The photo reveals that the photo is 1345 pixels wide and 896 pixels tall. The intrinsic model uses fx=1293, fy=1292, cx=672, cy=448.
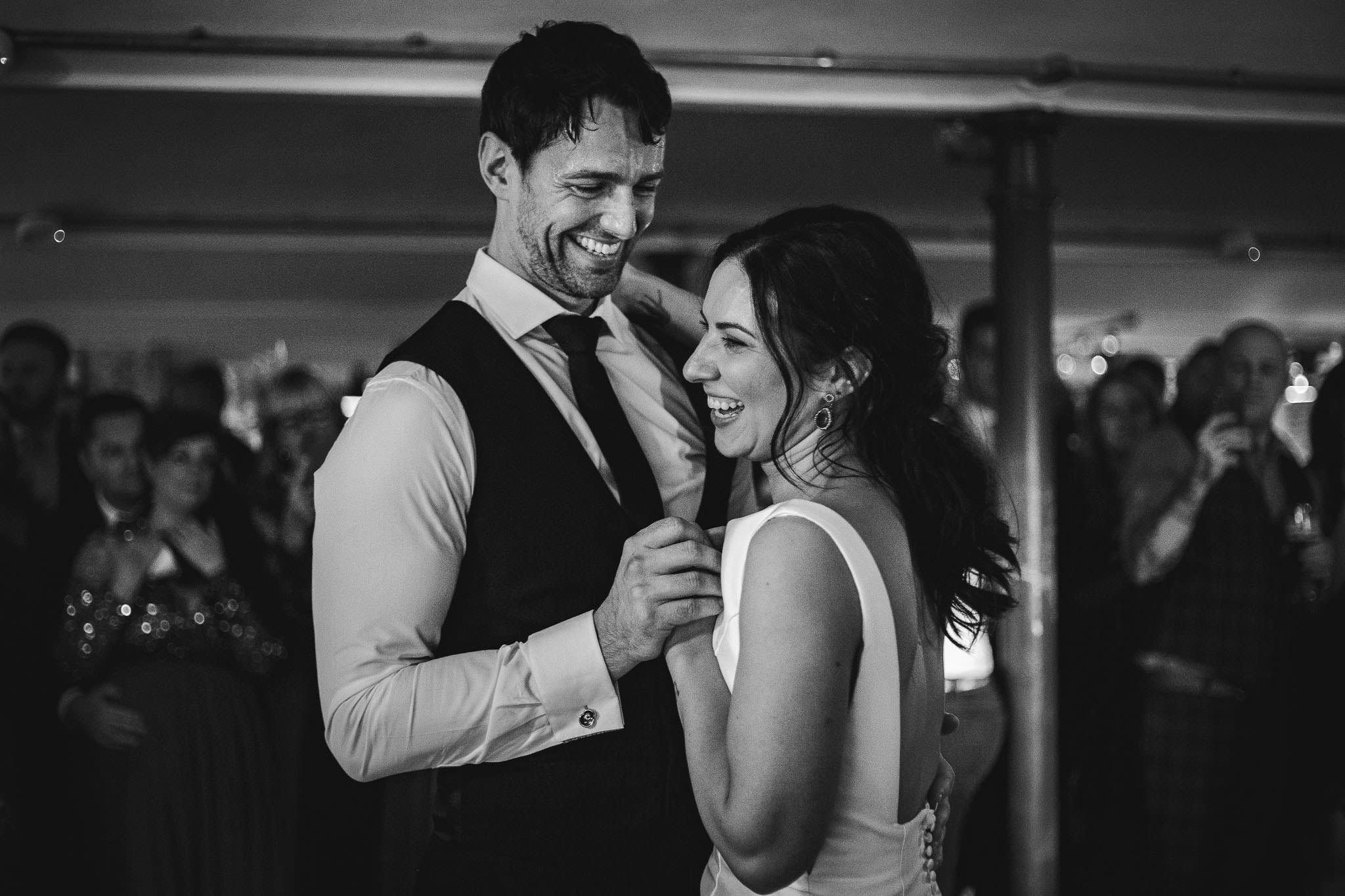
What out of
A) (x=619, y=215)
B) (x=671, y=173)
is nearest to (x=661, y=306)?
(x=619, y=215)

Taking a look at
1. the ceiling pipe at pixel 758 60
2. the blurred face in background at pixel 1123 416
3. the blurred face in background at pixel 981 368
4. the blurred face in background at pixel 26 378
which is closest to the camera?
the ceiling pipe at pixel 758 60

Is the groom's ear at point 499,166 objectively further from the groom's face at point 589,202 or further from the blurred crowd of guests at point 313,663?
the blurred crowd of guests at point 313,663

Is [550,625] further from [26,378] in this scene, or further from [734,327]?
[26,378]

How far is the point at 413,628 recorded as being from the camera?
1476 mm

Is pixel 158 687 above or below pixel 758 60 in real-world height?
below

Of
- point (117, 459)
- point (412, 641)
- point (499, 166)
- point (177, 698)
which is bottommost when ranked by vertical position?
point (177, 698)

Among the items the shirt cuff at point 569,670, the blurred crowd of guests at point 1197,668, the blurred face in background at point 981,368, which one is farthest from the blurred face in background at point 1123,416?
the shirt cuff at point 569,670

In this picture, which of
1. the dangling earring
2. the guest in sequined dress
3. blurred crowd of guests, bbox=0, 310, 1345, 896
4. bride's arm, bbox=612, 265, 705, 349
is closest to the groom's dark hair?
bride's arm, bbox=612, 265, 705, 349

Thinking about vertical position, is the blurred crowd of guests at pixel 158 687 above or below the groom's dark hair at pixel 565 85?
below

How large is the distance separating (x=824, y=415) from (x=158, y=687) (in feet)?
7.87

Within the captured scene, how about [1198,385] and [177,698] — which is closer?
[177,698]

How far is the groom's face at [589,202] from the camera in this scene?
63.7 inches

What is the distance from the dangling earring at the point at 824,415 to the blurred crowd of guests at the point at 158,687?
2356 millimetres

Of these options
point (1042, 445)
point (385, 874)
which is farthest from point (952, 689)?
point (385, 874)
